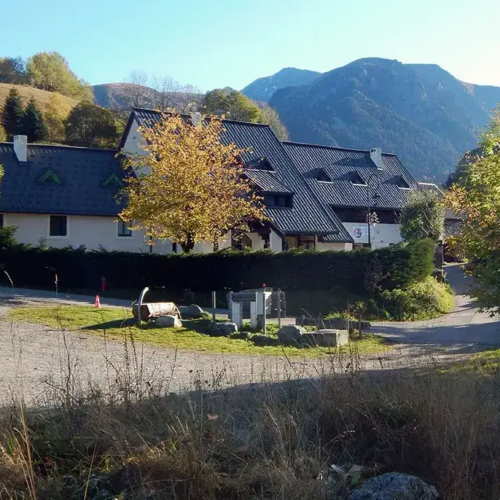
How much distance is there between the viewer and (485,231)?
36.5 feet

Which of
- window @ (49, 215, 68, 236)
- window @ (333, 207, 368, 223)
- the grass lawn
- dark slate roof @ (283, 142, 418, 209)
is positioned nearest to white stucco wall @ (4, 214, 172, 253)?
window @ (49, 215, 68, 236)

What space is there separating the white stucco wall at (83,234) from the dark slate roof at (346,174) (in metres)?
12.1

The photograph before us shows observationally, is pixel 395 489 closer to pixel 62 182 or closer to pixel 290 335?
pixel 290 335

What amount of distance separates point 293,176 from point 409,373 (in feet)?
111

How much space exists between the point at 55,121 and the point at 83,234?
3885 centimetres

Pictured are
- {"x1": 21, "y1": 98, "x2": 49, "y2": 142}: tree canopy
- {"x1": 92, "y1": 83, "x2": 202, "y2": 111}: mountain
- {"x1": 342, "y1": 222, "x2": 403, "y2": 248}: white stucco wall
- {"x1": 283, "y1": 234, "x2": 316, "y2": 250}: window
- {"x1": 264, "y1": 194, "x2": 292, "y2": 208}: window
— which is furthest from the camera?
{"x1": 92, "y1": 83, "x2": 202, "y2": 111}: mountain

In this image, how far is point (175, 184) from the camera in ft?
93.0

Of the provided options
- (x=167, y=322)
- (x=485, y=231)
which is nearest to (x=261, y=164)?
Result: (x=167, y=322)

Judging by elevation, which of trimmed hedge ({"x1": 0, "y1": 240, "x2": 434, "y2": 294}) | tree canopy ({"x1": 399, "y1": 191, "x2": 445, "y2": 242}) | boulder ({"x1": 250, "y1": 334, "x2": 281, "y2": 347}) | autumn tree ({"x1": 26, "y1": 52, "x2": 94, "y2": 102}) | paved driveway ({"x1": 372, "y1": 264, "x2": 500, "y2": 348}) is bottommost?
paved driveway ({"x1": 372, "y1": 264, "x2": 500, "y2": 348})

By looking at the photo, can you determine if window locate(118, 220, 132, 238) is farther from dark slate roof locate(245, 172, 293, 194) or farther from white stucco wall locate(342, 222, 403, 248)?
white stucco wall locate(342, 222, 403, 248)

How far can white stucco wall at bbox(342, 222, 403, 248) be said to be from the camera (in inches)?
1774

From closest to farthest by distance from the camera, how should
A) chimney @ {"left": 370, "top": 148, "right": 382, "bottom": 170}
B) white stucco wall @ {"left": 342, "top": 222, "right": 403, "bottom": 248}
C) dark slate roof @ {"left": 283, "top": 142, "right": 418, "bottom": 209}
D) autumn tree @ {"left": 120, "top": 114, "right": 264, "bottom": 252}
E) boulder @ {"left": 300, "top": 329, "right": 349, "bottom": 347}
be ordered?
1. boulder @ {"left": 300, "top": 329, "right": 349, "bottom": 347}
2. autumn tree @ {"left": 120, "top": 114, "right": 264, "bottom": 252}
3. dark slate roof @ {"left": 283, "top": 142, "right": 418, "bottom": 209}
4. white stucco wall @ {"left": 342, "top": 222, "right": 403, "bottom": 248}
5. chimney @ {"left": 370, "top": 148, "right": 382, "bottom": 170}

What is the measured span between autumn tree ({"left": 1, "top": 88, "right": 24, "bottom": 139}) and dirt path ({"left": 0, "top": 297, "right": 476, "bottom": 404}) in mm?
52820

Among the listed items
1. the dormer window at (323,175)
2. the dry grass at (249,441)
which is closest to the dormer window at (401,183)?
the dormer window at (323,175)
